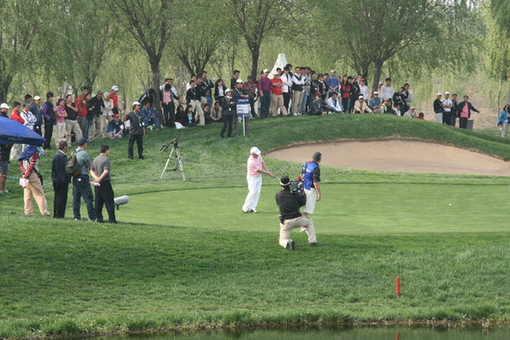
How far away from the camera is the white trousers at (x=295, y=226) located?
1711 cm

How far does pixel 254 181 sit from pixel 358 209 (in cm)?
322

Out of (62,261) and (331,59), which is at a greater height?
(331,59)

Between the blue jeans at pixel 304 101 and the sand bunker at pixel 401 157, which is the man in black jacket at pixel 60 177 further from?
the blue jeans at pixel 304 101

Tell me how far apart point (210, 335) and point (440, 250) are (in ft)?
22.2

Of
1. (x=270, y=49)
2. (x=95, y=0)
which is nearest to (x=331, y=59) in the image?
(x=270, y=49)

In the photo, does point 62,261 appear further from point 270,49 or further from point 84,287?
point 270,49

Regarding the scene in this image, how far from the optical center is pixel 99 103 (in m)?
36.7

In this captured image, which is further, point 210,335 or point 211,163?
point 211,163

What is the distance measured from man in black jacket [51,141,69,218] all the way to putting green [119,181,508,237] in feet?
5.28

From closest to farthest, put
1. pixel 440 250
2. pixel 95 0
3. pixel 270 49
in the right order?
1. pixel 440 250
2. pixel 95 0
3. pixel 270 49

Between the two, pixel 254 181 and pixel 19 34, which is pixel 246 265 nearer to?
pixel 254 181

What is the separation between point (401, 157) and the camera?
3903 centimetres

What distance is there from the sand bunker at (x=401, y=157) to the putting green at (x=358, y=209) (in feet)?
28.0

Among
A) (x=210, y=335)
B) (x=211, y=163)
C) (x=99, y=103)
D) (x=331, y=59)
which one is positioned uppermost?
(x=331, y=59)
